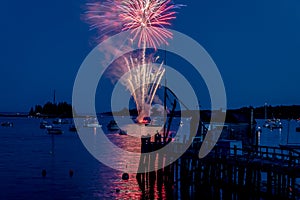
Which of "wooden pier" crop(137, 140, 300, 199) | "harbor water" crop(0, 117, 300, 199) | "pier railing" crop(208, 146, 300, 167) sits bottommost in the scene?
"harbor water" crop(0, 117, 300, 199)

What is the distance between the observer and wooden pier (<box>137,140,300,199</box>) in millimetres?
29781

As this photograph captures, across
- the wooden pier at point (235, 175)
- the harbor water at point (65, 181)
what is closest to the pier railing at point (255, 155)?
the wooden pier at point (235, 175)

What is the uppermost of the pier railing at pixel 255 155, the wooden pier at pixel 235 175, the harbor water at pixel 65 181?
A: the pier railing at pixel 255 155

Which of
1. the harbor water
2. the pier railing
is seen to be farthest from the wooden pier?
the harbor water

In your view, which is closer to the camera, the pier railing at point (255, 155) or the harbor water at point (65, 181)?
the pier railing at point (255, 155)

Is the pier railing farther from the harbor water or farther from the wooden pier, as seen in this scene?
the harbor water

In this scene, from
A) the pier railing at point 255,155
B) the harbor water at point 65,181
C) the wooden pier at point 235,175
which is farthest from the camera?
the harbor water at point 65,181

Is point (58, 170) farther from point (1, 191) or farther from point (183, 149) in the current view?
point (183, 149)

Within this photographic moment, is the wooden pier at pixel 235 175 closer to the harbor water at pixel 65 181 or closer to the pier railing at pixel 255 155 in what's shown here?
the pier railing at pixel 255 155

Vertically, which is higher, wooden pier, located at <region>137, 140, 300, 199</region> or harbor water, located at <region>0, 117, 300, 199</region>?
wooden pier, located at <region>137, 140, 300, 199</region>

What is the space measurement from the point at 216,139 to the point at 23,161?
36.1 metres

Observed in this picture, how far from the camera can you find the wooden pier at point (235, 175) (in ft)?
97.7

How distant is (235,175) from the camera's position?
3572 cm

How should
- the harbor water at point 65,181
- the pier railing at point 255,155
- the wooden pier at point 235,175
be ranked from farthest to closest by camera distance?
the harbor water at point 65,181 < the pier railing at point 255,155 < the wooden pier at point 235,175
